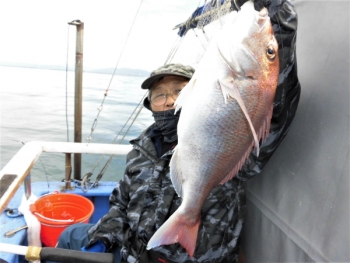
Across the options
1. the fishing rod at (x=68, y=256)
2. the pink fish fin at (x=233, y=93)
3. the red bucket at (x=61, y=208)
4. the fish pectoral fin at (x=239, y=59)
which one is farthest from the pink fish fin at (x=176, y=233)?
the red bucket at (x=61, y=208)

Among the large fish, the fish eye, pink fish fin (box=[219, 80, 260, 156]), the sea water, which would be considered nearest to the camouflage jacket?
the large fish

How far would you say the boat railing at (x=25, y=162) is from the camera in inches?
89.4

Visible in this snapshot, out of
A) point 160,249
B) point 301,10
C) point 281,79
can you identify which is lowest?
point 160,249

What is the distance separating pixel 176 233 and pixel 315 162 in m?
0.83

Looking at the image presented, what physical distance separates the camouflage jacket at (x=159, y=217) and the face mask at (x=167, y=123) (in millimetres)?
152

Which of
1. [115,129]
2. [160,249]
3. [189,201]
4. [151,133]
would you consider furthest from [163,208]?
[115,129]

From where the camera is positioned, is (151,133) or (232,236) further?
(151,133)

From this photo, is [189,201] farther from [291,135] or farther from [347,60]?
[347,60]

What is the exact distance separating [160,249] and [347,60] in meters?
1.54

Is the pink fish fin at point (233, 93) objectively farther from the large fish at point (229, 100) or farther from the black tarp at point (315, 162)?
the black tarp at point (315, 162)

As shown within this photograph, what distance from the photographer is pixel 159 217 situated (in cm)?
182

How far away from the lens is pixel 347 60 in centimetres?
132

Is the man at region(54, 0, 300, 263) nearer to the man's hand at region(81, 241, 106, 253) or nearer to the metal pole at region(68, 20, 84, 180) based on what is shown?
the man's hand at region(81, 241, 106, 253)

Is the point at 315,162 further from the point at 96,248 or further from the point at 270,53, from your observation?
the point at 96,248
